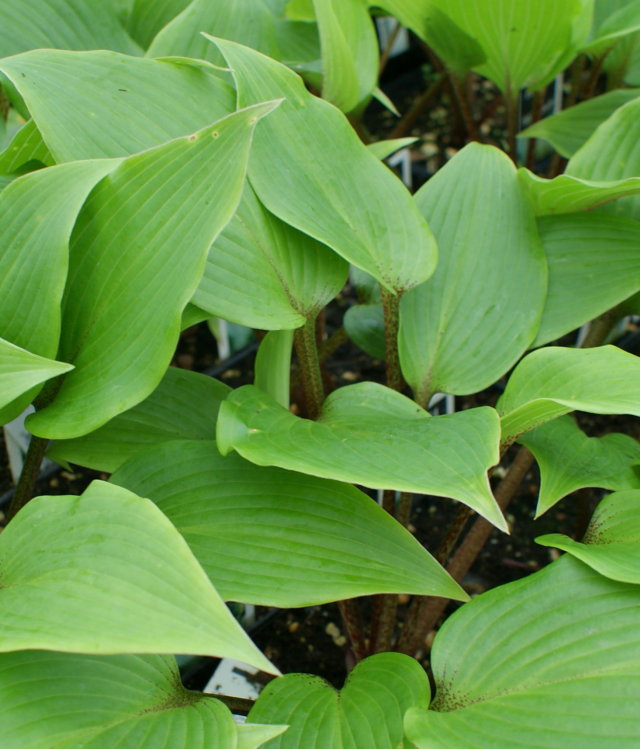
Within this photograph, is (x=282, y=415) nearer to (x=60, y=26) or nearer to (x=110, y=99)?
(x=110, y=99)

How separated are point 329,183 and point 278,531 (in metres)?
0.35

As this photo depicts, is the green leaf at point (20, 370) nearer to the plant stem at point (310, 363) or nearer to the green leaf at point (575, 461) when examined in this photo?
the plant stem at point (310, 363)

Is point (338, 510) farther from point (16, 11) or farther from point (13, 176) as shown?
point (16, 11)

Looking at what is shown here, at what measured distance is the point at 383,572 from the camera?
20.3 inches

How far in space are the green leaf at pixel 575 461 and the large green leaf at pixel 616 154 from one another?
27 centimetres

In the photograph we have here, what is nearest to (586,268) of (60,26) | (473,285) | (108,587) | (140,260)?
(473,285)

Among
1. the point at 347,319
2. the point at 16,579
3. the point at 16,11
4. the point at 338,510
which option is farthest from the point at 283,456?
the point at 16,11

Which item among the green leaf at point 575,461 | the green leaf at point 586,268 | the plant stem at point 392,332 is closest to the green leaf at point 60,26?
the plant stem at point 392,332

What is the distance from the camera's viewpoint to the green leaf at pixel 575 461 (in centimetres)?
61

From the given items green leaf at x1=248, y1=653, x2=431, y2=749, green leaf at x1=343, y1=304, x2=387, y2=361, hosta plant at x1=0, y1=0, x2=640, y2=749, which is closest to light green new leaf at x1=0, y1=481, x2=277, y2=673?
hosta plant at x1=0, y1=0, x2=640, y2=749

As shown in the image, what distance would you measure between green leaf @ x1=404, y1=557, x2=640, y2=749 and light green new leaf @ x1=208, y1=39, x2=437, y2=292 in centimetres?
32

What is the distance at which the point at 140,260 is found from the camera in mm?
529

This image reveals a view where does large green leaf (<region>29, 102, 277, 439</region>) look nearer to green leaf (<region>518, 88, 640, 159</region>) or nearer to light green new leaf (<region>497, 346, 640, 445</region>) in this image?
light green new leaf (<region>497, 346, 640, 445</region>)

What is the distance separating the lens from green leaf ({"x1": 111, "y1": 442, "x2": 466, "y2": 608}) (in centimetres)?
50
